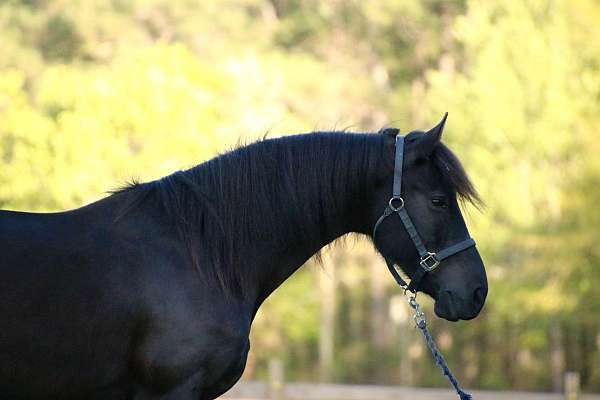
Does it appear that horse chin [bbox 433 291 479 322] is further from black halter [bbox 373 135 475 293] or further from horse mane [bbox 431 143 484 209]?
horse mane [bbox 431 143 484 209]

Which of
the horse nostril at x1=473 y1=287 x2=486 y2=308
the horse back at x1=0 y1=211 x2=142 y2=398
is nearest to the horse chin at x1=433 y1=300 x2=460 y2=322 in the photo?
the horse nostril at x1=473 y1=287 x2=486 y2=308

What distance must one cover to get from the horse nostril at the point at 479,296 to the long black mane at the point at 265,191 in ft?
1.50

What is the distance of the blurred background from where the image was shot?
19.0 meters

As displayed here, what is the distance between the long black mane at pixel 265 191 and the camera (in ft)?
14.9

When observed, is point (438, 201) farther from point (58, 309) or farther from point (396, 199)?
point (58, 309)

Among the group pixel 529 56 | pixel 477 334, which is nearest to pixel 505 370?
pixel 477 334

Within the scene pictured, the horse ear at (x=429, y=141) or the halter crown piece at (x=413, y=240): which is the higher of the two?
the horse ear at (x=429, y=141)

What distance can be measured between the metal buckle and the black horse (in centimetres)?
5

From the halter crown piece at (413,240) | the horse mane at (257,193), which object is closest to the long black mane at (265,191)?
the horse mane at (257,193)

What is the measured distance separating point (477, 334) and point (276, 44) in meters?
11.3

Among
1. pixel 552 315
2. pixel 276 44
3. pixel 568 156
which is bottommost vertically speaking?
pixel 552 315

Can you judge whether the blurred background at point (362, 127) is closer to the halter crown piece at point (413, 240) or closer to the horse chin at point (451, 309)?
the halter crown piece at point (413, 240)

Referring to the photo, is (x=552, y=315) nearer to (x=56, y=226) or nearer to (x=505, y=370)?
(x=505, y=370)

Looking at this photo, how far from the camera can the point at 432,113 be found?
22.0 m
